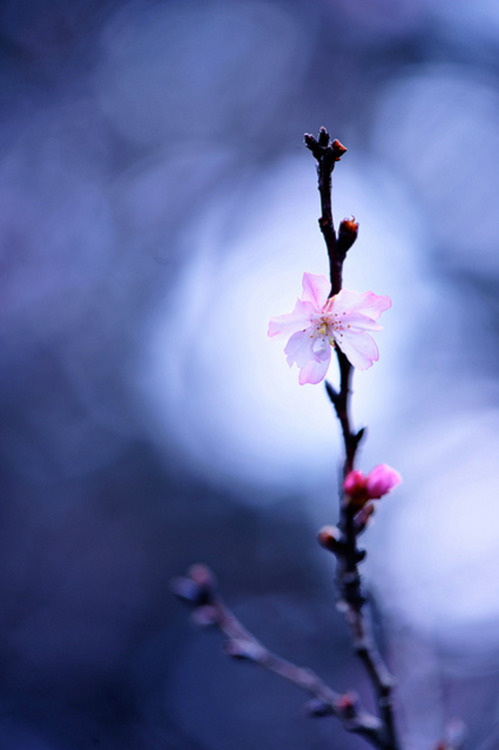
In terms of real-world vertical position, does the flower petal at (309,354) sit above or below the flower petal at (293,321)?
below

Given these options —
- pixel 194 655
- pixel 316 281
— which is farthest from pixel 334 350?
pixel 194 655

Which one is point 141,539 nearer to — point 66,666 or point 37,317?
point 66,666

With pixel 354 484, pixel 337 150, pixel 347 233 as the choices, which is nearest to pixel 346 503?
pixel 354 484

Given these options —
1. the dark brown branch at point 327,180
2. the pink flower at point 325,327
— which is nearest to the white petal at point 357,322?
the pink flower at point 325,327

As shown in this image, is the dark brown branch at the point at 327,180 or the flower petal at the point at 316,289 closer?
the dark brown branch at the point at 327,180

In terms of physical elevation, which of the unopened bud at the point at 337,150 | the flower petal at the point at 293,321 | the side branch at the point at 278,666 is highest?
the unopened bud at the point at 337,150

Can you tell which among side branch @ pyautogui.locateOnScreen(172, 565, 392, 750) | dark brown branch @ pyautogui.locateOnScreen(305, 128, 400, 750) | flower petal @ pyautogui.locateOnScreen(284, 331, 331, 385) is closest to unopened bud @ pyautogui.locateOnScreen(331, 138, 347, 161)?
dark brown branch @ pyautogui.locateOnScreen(305, 128, 400, 750)

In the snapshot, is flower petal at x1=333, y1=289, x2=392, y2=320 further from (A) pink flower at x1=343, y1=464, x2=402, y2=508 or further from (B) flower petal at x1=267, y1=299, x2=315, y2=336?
(A) pink flower at x1=343, y1=464, x2=402, y2=508

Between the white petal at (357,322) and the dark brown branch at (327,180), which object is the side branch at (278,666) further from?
Answer: the dark brown branch at (327,180)
